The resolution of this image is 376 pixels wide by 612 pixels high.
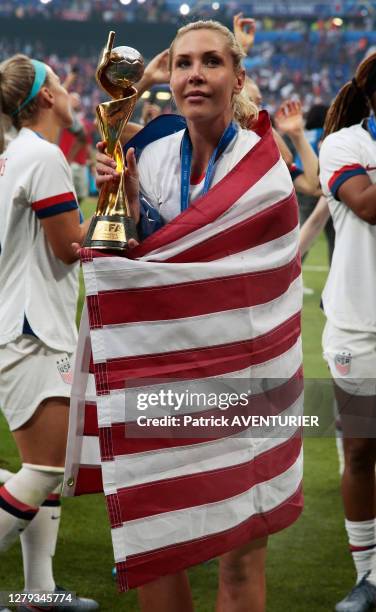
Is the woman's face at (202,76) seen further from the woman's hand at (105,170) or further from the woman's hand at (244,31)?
the woman's hand at (244,31)

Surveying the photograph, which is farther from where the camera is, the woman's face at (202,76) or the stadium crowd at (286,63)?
the stadium crowd at (286,63)

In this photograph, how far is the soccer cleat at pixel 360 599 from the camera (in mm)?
3723

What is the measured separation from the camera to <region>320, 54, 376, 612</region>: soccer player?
3.66m

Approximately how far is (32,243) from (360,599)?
1.69 meters

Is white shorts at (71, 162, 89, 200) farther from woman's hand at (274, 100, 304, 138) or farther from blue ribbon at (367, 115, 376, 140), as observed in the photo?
blue ribbon at (367, 115, 376, 140)

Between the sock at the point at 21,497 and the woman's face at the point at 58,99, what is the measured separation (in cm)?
122

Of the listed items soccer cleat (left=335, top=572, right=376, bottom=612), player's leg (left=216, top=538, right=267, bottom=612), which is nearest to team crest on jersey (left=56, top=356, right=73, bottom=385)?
player's leg (left=216, top=538, right=267, bottom=612)

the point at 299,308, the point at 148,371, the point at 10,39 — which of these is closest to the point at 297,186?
the point at 299,308

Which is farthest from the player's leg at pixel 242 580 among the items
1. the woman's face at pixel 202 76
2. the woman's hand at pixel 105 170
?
the woman's face at pixel 202 76

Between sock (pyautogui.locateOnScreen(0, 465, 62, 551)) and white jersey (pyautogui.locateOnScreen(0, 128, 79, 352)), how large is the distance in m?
0.42

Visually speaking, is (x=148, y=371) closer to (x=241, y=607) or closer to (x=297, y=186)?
(x=241, y=607)

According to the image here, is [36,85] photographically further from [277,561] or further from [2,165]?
[277,561]

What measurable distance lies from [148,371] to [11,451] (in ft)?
11.4

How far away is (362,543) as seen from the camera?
381 centimetres
